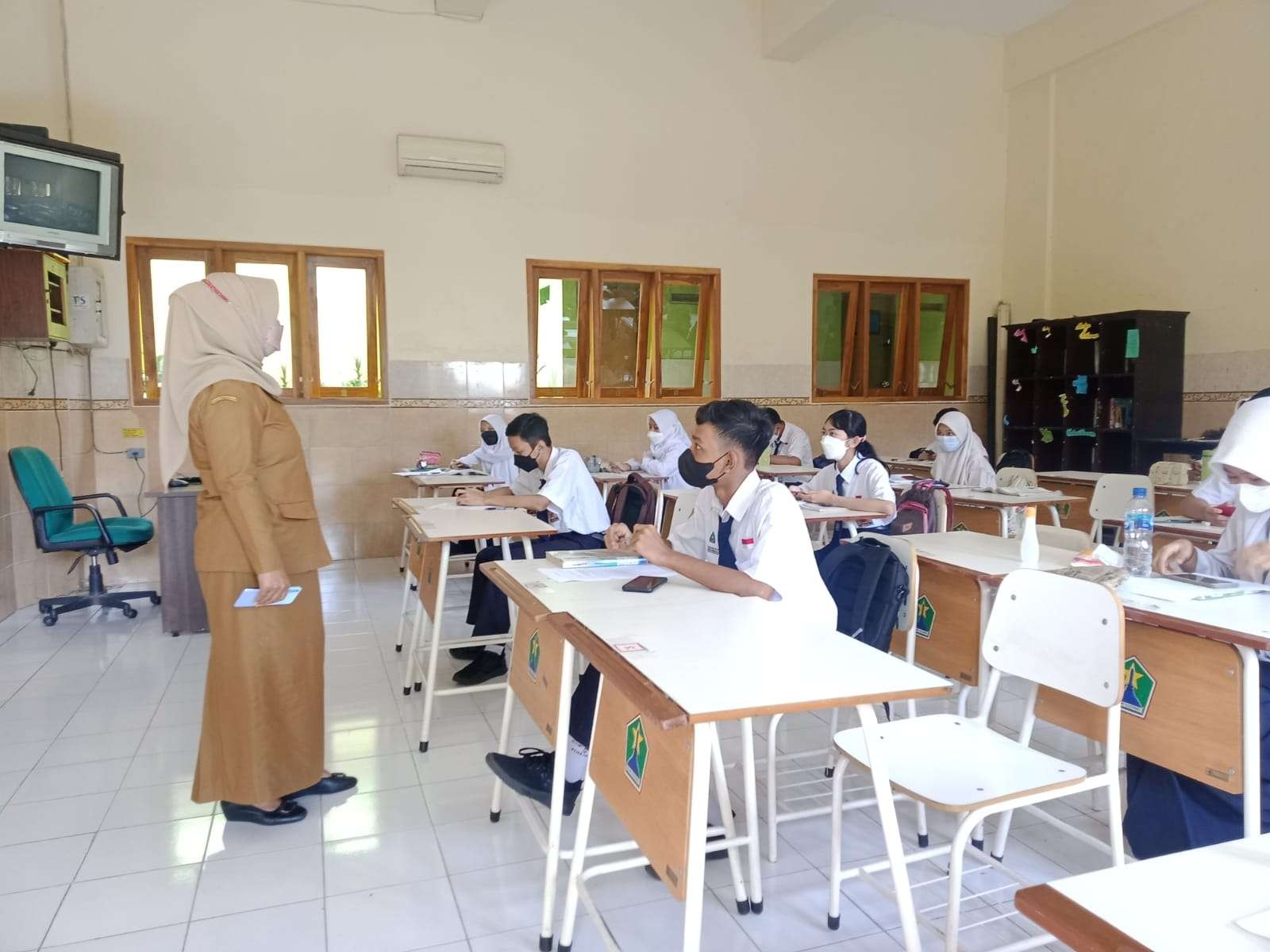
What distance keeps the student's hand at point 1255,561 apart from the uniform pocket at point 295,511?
251 cm

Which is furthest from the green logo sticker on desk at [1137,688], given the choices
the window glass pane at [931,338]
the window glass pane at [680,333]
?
the window glass pane at [931,338]

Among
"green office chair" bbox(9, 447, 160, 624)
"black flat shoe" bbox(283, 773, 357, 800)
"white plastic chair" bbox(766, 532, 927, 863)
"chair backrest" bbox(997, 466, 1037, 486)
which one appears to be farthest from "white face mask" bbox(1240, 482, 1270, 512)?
"green office chair" bbox(9, 447, 160, 624)

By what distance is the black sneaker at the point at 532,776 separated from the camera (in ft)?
7.19

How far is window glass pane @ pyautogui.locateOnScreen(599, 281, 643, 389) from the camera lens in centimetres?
744

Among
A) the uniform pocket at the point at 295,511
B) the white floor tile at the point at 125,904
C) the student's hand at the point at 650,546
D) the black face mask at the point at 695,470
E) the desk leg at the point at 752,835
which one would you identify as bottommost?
the white floor tile at the point at 125,904

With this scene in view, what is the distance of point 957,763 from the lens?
184 centimetres

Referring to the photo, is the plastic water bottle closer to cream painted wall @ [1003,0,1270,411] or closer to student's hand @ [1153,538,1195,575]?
student's hand @ [1153,538,1195,575]

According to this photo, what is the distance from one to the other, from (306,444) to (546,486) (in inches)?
142

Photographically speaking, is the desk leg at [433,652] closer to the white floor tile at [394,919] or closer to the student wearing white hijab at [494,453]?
the white floor tile at [394,919]

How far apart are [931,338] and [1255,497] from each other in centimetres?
657

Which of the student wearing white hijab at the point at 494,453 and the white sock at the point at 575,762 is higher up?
the student wearing white hijab at the point at 494,453

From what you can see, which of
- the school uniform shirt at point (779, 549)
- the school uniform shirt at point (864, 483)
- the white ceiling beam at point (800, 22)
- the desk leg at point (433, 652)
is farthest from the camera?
the white ceiling beam at point (800, 22)

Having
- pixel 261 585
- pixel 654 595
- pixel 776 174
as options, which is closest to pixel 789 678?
pixel 654 595

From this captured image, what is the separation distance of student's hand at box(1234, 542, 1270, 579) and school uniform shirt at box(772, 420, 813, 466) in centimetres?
490
